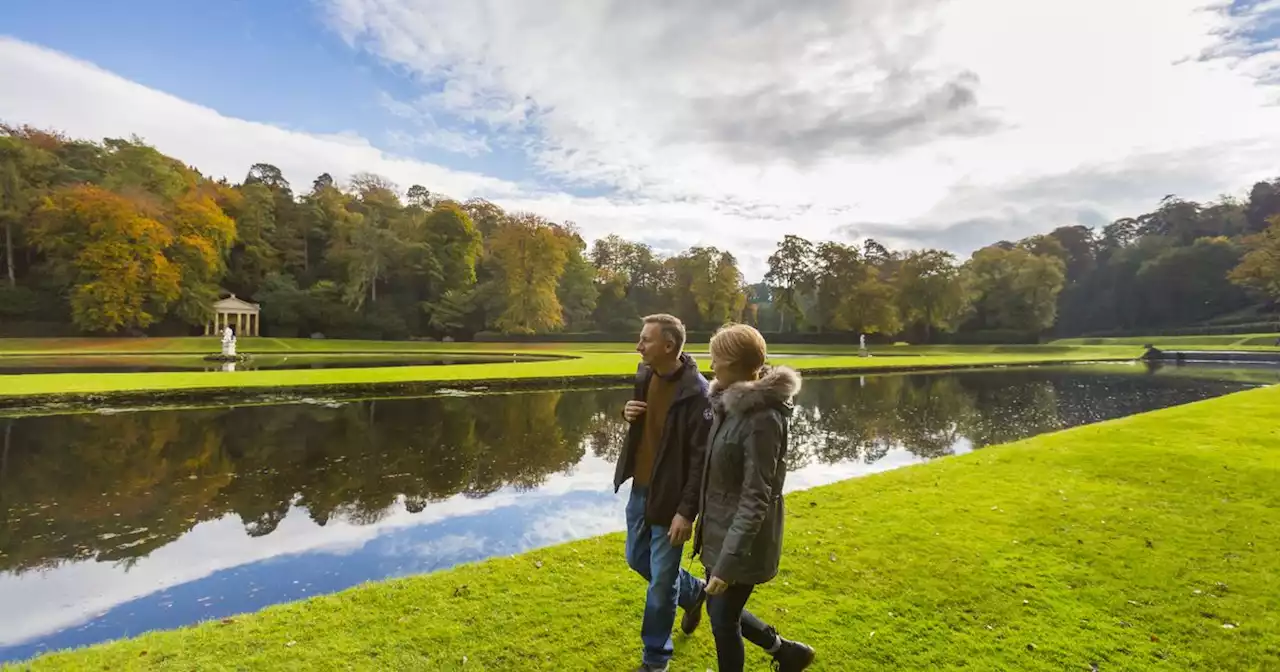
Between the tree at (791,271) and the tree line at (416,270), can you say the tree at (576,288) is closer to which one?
the tree line at (416,270)

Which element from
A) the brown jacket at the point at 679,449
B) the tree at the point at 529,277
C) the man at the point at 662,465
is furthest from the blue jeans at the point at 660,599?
the tree at the point at 529,277

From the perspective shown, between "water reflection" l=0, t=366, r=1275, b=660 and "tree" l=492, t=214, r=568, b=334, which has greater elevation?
"tree" l=492, t=214, r=568, b=334

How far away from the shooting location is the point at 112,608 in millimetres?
4238

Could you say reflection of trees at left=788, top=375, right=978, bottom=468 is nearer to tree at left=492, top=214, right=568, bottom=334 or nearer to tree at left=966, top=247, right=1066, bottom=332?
tree at left=492, top=214, right=568, bottom=334

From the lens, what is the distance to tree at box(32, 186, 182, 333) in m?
36.9

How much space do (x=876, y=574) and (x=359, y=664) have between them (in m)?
3.17

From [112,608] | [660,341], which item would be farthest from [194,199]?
[660,341]

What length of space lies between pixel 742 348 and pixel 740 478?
21.1 inches

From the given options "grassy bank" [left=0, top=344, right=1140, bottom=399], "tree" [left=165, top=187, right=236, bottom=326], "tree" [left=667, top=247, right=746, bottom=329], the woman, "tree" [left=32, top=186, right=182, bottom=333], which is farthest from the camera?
"tree" [left=667, top=247, right=746, bottom=329]

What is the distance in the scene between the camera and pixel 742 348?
2664 millimetres

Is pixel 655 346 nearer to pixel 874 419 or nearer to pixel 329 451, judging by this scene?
pixel 329 451

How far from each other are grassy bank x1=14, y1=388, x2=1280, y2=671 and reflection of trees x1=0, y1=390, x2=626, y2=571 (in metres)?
2.66

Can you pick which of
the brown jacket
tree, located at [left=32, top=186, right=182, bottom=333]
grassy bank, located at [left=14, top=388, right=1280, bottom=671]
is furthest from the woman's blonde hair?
tree, located at [left=32, top=186, right=182, bottom=333]

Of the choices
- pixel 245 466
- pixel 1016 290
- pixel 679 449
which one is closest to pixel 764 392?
pixel 679 449
